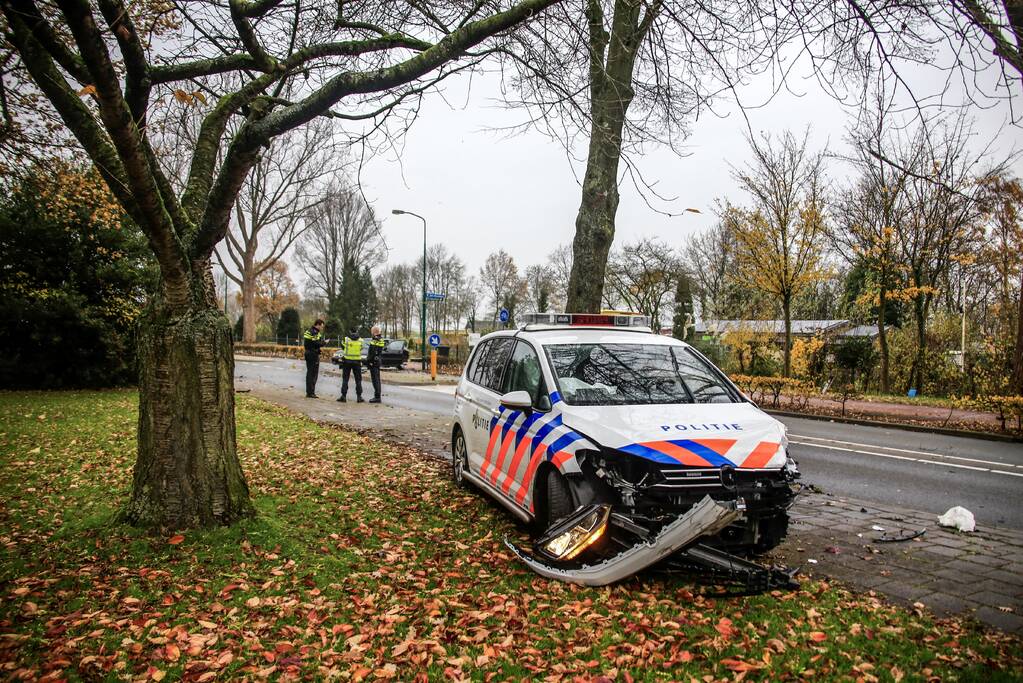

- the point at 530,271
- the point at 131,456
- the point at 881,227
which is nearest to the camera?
the point at 131,456

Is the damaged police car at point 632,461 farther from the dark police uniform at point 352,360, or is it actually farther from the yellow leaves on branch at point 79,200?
the yellow leaves on branch at point 79,200

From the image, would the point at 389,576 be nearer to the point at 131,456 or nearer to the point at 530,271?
the point at 131,456

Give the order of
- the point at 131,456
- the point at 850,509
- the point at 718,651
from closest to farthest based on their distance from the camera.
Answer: the point at 718,651 → the point at 850,509 → the point at 131,456

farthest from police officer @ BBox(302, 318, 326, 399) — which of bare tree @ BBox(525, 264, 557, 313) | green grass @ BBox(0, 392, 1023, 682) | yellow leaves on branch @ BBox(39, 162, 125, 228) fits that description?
bare tree @ BBox(525, 264, 557, 313)

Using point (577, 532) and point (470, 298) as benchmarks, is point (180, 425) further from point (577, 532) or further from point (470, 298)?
point (470, 298)

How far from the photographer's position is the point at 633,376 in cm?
547

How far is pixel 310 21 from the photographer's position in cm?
616

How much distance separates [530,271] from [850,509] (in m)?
55.8

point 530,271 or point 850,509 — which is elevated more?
point 530,271

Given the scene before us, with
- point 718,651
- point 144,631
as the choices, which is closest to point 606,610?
point 718,651

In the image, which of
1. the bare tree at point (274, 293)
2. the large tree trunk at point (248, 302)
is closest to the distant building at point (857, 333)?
the large tree trunk at point (248, 302)

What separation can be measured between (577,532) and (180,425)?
305 cm

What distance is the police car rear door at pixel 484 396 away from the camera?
249 inches

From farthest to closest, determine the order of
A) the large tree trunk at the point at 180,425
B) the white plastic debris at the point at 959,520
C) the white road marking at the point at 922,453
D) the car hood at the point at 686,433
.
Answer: the white road marking at the point at 922,453, the white plastic debris at the point at 959,520, the large tree trunk at the point at 180,425, the car hood at the point at 686,433
